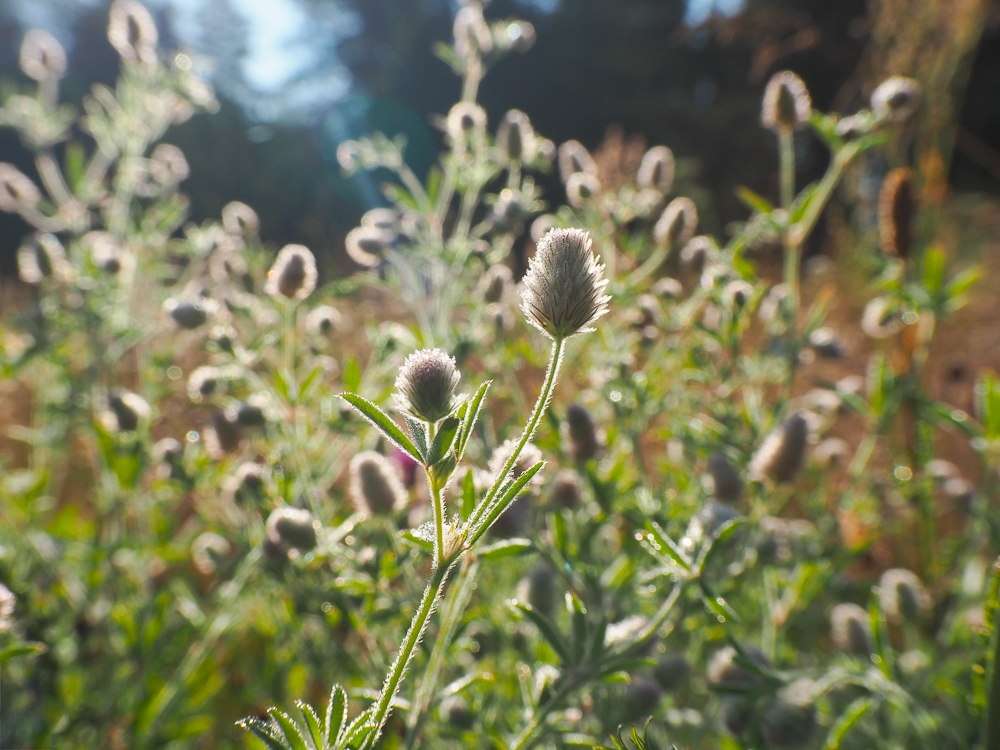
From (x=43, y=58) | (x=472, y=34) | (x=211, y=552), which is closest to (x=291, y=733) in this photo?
(x=211, y=552)

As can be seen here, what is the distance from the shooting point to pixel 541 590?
→ 1065mm

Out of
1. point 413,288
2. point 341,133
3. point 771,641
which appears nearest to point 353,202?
point 341,133

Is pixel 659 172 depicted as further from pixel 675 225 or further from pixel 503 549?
pixel 503 549

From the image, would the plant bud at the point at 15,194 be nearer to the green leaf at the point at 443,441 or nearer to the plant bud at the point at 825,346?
the green leaf at the point at 443,441

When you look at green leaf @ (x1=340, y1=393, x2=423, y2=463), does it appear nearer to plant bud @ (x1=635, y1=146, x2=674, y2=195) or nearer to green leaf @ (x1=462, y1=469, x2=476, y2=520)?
green leaf @ (x1=462, y1=469, x2=476, y2=520)

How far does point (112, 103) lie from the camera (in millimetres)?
1982

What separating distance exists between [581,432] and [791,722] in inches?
20.4

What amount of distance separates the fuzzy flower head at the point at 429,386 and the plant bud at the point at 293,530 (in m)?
0.45

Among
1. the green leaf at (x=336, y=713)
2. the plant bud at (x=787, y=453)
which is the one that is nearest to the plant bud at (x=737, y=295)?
the plant bud at (x=787, y=453)

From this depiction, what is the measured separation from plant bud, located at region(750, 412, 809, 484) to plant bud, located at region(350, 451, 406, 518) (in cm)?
62

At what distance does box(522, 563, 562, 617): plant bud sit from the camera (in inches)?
41.8

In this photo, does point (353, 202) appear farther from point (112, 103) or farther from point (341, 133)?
point (112, 103)

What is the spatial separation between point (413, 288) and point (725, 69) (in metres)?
11.8

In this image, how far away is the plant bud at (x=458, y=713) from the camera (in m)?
1.05
